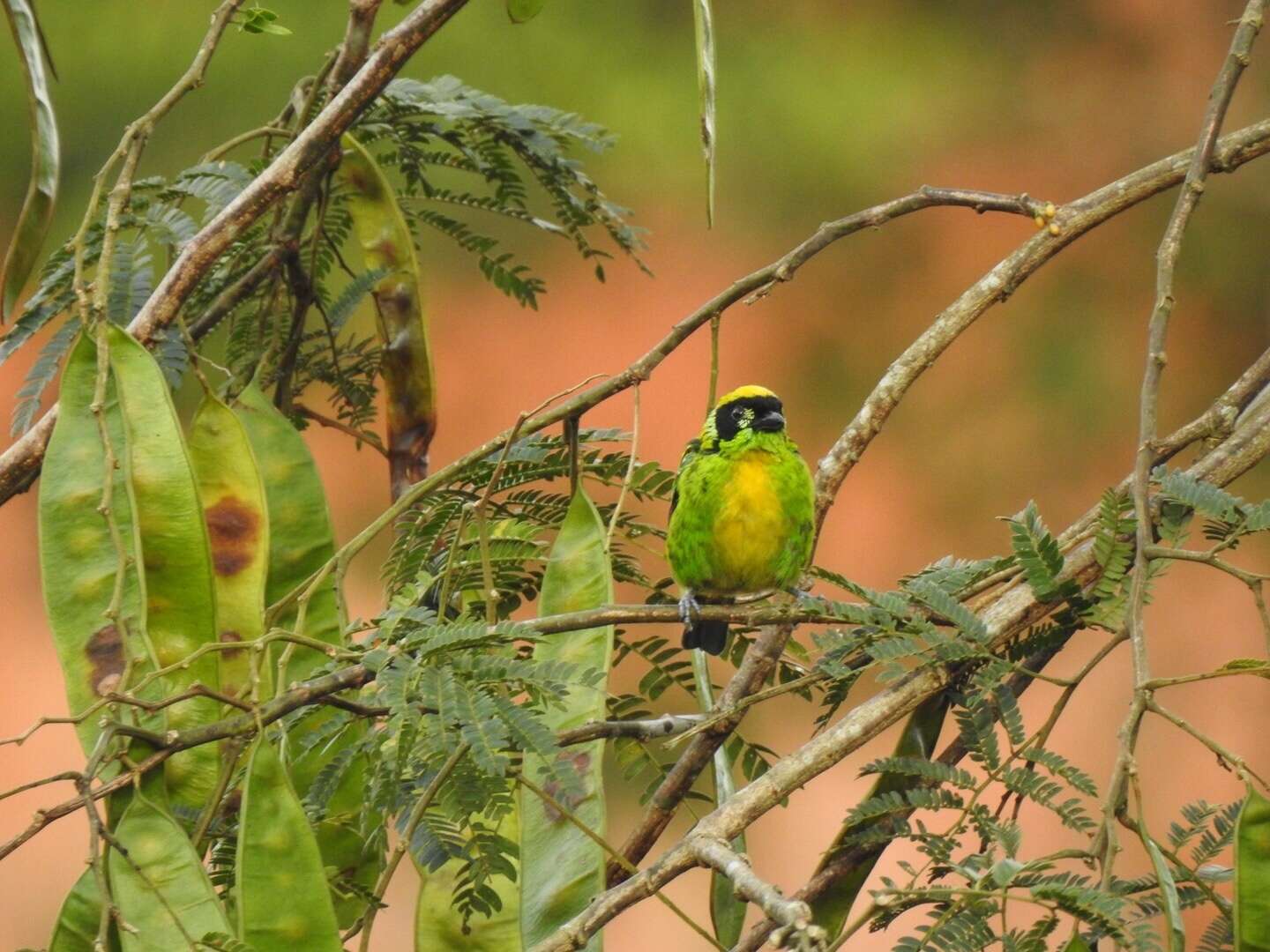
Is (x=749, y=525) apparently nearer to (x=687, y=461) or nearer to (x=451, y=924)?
(x=687, y=461)

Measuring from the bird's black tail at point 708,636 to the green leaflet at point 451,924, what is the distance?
31 centimetres

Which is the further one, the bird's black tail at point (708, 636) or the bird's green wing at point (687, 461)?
the bird's green wing at point (687, 461)

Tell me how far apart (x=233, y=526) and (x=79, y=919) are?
0.35 metres

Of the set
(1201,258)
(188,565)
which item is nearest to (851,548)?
(1201,258)

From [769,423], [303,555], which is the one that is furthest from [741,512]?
[303,555]

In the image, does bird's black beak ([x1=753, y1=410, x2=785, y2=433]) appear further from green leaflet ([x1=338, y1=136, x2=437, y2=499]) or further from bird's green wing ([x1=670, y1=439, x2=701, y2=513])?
green leaflet ([x1=338, y1=136, x2=437, y2=499])

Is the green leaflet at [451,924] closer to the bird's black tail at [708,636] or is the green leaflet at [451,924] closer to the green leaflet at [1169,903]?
the bird's black tail at [708,636]

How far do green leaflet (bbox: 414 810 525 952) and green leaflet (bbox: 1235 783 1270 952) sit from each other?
53cm

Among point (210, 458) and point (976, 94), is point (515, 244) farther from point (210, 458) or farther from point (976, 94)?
point (210, 458)

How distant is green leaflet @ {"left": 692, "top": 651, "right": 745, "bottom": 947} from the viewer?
46.9 inches

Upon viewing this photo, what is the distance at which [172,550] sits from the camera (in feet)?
3.31

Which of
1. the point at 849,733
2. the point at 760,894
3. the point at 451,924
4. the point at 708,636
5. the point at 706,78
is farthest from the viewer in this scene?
the point at 708,636

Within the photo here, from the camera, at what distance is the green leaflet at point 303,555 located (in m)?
1.15

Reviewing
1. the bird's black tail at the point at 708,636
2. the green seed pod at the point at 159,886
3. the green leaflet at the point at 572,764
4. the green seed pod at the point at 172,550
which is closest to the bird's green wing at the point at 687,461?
the bird's black tail at the point at 708,636
